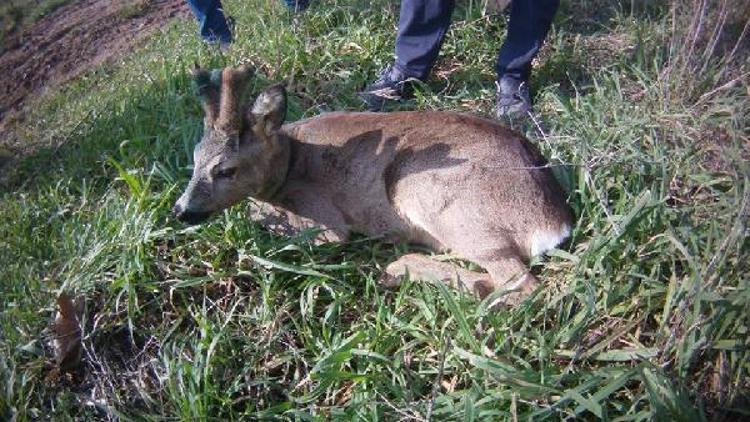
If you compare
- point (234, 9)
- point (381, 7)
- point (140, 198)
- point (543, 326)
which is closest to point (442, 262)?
point (543, 326)

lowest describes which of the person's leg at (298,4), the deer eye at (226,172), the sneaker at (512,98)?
the sneaker at (512,98)

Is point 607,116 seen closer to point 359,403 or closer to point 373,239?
point 373,239

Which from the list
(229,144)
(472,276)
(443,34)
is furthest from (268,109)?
(443,34)

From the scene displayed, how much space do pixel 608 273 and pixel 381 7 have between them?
11.8ft

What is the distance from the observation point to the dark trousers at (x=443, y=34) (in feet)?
14.8

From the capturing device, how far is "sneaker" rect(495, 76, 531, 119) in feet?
14.4

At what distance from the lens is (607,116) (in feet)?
12.6

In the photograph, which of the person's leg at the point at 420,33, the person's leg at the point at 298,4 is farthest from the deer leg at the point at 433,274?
the person's leg at the point at 298,4

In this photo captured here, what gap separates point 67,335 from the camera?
3.12m

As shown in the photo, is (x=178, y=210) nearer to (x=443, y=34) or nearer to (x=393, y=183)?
(x=393, y=183)

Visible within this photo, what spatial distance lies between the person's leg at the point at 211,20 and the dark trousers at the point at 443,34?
1782 mm

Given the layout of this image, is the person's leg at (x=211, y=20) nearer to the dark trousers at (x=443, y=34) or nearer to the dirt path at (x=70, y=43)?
the dark trousers at (x=443, y=34)

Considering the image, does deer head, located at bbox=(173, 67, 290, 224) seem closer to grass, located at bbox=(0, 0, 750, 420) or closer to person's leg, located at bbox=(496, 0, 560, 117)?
grass, located at bbox=(0, 0, 750, 420)

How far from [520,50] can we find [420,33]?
73 centimetres
